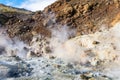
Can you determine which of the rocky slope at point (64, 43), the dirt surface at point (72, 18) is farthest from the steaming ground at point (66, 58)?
the dirt surface at point (72, 18)

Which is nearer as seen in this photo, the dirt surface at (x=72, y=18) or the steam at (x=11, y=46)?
the dirt surface at (x=72, y=18)

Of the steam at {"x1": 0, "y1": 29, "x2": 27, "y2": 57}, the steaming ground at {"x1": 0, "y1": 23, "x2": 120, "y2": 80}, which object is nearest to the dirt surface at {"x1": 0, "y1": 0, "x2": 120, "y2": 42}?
the steam at {"x1": 0, "y1": 29, "x2": 27, "y2": 57}

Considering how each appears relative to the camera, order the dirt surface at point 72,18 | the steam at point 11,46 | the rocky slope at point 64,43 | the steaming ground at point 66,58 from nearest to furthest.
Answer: the steaming ground at point 66,58 → the rocky slope at point 64,43 → the dirt surface at point 72,18 → the steam at point 11,46

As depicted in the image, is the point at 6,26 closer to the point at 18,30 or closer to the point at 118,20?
the point at 18,30

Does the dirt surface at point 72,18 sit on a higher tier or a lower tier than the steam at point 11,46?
higher

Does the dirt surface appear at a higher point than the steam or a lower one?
higher

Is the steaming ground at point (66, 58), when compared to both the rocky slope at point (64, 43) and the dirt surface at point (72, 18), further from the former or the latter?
the dirt surface at point (72, 18)

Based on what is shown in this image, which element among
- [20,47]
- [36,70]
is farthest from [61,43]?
[36,70]

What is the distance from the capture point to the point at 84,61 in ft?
91.6

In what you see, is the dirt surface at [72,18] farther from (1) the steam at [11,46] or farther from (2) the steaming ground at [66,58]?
(2) the steaming ground at [66,58]

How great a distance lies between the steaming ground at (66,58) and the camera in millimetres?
24156

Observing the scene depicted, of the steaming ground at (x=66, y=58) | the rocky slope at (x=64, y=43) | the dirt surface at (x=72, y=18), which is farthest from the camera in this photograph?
the dirt surface at (x=72, y=18)

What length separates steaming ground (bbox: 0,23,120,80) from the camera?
79.3 feet

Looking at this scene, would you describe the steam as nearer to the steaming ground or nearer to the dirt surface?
the steaming ground
